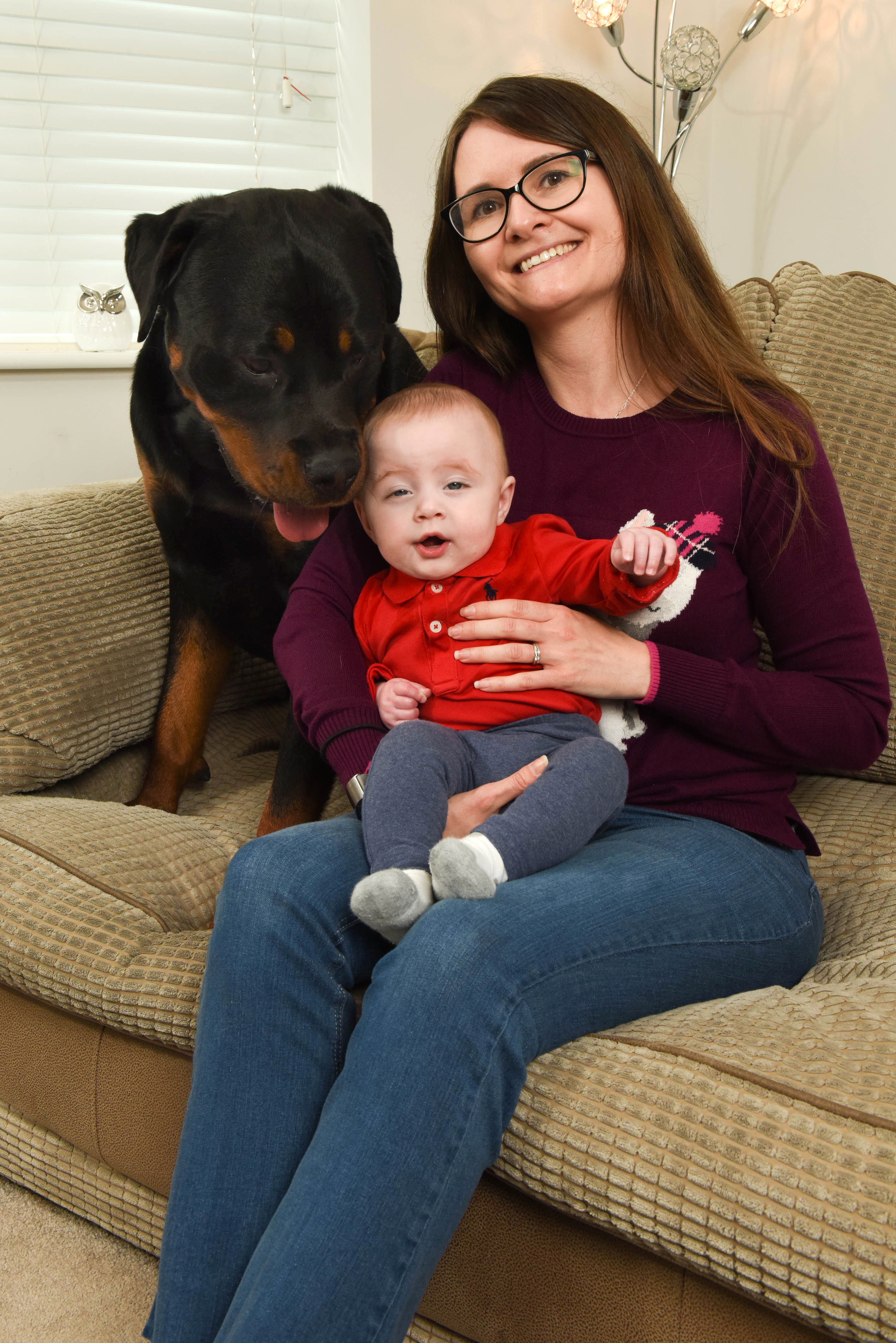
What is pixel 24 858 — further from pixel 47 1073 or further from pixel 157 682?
pixel 157 682

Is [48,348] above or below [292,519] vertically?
above

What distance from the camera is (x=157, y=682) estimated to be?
5.29 ft

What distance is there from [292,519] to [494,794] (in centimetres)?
54

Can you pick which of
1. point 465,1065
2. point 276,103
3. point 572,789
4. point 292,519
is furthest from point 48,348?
point 465,1065

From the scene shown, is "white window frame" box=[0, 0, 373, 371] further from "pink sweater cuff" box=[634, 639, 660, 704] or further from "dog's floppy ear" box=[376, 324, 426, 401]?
"pink sweater cuff" box=[634, 639, 660, 704]

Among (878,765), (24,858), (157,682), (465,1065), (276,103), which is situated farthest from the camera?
(276,103)

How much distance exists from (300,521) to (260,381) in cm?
18

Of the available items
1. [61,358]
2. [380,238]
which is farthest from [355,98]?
[380,238]

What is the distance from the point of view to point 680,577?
1165 millimetres

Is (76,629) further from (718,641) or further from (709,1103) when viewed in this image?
(709,1103)

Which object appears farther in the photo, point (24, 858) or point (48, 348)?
point (48, 348)

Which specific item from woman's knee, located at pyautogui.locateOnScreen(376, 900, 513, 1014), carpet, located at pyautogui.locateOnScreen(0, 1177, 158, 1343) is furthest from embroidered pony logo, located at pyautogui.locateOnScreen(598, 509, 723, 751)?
carpet, located at pyautogui.locateOnScreen(0, 1177, 158, 1343)

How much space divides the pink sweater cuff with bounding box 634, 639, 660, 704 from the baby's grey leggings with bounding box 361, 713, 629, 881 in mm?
83

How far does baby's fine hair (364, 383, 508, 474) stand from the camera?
1.17 meters
